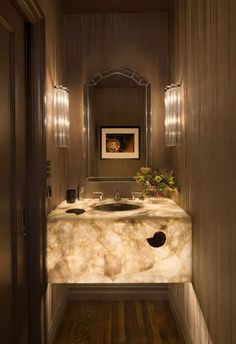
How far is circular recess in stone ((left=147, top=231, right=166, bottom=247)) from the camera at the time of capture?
2039 mm

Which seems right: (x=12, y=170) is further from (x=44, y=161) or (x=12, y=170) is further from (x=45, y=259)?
(x=45, y=259)

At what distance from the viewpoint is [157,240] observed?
2041 millimetres

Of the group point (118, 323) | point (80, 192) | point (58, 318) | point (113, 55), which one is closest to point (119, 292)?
point (118, 323)

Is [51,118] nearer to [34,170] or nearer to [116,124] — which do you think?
[34,170]

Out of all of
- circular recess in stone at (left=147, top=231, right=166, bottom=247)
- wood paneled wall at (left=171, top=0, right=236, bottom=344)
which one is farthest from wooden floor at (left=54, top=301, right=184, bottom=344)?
circular recess in stone at (left=147, top=231, right=166, bottom=247)

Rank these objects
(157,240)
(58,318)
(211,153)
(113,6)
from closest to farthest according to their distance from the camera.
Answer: (211,153), (157,240), (58,318), (113,6)

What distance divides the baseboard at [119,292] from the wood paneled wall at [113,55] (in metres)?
0.96

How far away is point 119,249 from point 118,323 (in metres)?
0.83

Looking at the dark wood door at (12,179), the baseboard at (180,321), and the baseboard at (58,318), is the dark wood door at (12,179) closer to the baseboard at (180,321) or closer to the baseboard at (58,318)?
the baseboard at (58,318)

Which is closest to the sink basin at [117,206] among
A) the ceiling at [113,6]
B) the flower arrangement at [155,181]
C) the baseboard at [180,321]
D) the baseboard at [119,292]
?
the flower arrangement at [155,181]

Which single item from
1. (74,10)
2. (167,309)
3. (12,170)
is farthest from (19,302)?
(74,10)

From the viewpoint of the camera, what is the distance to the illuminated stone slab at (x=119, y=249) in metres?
2.04

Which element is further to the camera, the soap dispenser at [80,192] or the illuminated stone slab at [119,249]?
the soap dispenser at [80,192]

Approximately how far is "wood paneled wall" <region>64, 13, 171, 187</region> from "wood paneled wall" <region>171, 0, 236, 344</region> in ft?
2.02
